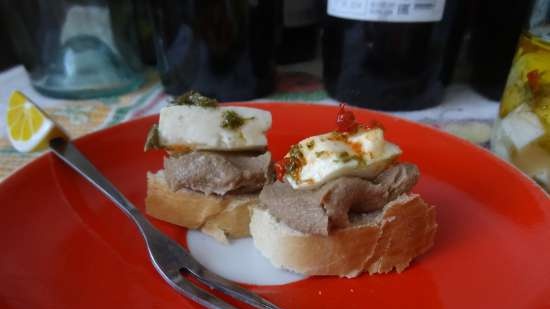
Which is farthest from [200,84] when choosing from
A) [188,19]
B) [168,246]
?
[168,246]

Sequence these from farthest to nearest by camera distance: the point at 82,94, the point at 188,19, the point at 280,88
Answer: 1. the point at 280,88
2. the point at 82,94
3. the point at 188,19

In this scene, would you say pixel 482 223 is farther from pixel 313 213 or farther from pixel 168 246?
pixel 168 246

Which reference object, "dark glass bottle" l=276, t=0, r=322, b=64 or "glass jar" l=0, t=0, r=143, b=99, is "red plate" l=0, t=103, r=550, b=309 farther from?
"dark glass bottle" l=276, t=0, r=322, b=64

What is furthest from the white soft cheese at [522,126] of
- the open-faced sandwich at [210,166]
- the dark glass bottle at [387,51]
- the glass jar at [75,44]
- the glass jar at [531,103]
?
the glass jar at [75,44]

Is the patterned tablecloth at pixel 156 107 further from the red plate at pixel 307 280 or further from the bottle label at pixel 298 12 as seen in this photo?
the red plate at pixel 307 280

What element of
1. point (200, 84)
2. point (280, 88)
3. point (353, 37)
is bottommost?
point (280, 88)

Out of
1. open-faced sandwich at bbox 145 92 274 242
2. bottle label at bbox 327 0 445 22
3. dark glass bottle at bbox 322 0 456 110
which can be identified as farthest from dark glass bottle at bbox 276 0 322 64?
open-faced sandwich at bbox 145 92 274 242
